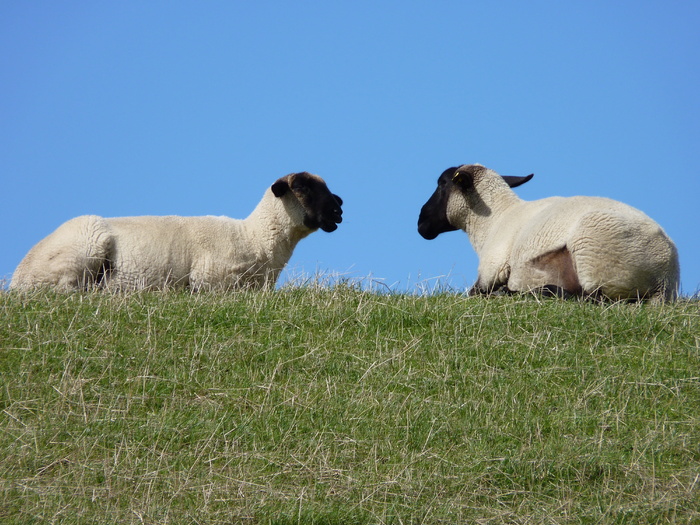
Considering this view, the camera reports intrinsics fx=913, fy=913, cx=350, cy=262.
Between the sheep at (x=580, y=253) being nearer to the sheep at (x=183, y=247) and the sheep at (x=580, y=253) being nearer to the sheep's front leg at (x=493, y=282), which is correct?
the sheep's front leg at (x=493, y=282)

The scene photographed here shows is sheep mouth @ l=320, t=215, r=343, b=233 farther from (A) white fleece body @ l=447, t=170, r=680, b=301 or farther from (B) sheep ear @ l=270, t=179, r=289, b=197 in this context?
(A) white fleece body @ l=447, t=170, r=680, b=301

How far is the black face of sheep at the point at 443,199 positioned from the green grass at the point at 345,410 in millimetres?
3663

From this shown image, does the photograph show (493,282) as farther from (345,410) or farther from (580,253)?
(345,410)

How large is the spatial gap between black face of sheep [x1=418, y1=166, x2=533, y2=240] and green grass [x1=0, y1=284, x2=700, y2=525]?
12.0ft

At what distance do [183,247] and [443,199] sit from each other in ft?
12.6

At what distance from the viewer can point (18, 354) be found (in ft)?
27.2

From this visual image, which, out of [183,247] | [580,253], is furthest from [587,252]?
[183,247]

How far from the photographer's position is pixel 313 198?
528 inches

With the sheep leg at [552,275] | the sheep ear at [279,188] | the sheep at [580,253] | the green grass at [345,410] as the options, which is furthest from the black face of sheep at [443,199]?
the green grass at [345,410]

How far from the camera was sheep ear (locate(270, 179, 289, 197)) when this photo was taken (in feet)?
43.9

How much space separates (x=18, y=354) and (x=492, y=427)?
14.1 feet

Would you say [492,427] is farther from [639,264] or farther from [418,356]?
[639,264]

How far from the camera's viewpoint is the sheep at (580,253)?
10.4 m

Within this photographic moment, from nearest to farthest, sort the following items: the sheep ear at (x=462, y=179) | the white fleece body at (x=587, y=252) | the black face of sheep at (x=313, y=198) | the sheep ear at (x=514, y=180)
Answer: the white fleece body at (x=587, y=252)
the sheep ear at (x=462, y=179)
the black face of sheep at (x=313, y=198)
the sheep ear at (x=514, y=180)
